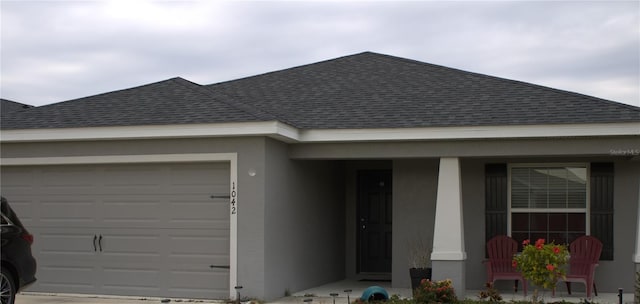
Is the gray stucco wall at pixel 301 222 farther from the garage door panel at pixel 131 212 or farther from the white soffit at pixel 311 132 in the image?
the garage door panel at pixel 131 212

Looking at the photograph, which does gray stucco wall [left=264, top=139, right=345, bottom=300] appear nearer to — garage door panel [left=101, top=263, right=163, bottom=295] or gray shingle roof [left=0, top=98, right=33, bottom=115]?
garage door panel [left=101, top=263, right=163, bottom=295]

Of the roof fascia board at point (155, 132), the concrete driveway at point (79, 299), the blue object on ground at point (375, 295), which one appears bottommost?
the concrete driveway at point (79, 299)

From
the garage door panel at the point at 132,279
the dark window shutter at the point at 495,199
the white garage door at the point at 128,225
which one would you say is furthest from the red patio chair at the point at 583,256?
the garage door panel at the point at 132,279

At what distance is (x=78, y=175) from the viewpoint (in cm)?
1363

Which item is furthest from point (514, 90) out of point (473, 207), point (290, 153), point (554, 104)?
point (290, 153)

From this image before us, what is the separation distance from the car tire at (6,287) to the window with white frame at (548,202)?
797 cm

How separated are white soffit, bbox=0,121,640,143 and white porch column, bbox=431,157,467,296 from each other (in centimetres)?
65

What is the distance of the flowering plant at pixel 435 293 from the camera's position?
1202 centimetres

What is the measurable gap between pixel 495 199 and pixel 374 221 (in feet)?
10.4

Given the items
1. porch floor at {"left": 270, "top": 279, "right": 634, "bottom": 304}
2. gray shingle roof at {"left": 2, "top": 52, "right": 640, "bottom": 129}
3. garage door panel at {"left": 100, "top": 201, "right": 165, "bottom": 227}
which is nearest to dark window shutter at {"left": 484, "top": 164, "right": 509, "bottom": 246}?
porch floor at {"left": 270, "top": 279, "right": 634, "bottom": 304}

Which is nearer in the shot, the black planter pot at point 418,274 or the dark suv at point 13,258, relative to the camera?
the dark suv at point 13,258

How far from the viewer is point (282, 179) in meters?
13.3

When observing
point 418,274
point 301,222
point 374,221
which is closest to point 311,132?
point 301,222

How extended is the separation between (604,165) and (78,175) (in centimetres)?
858
